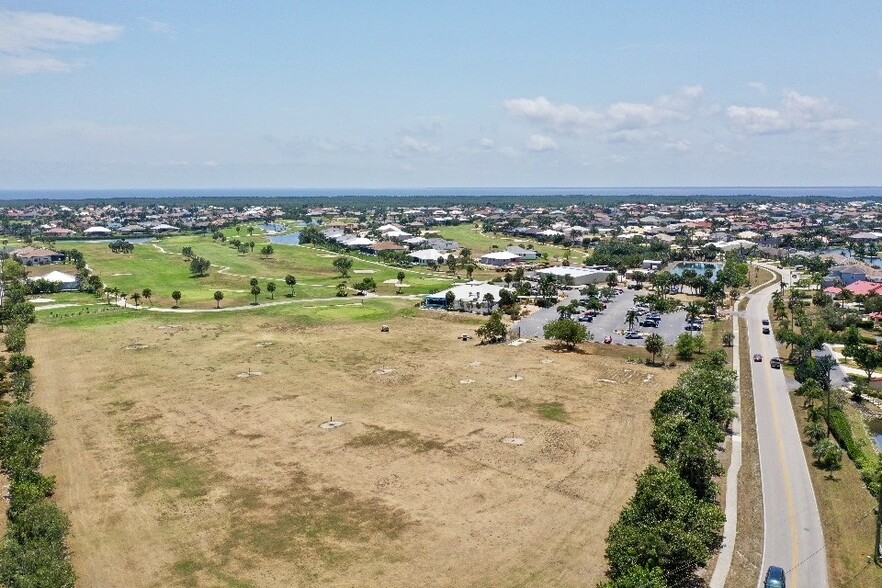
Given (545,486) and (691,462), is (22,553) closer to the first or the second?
(545,486)

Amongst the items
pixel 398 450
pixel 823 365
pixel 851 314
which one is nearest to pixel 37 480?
pixel 398 450

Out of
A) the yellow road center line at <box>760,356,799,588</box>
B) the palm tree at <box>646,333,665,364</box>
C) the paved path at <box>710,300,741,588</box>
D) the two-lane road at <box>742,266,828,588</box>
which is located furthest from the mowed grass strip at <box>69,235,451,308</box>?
the yellow road center line at <box>760,356,799,588</box>

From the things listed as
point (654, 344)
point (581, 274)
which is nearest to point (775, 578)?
point (654, 344)

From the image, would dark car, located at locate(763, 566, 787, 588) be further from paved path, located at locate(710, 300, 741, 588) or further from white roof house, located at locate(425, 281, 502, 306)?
white roof house, located at locate(425, 281, 502, 306)

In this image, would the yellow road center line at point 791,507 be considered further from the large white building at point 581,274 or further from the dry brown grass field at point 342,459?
the large white building at point 581,274

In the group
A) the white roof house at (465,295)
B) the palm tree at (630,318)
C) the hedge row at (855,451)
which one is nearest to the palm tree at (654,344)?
the palm tree at (630,318)

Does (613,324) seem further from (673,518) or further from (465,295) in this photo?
(673,518)
